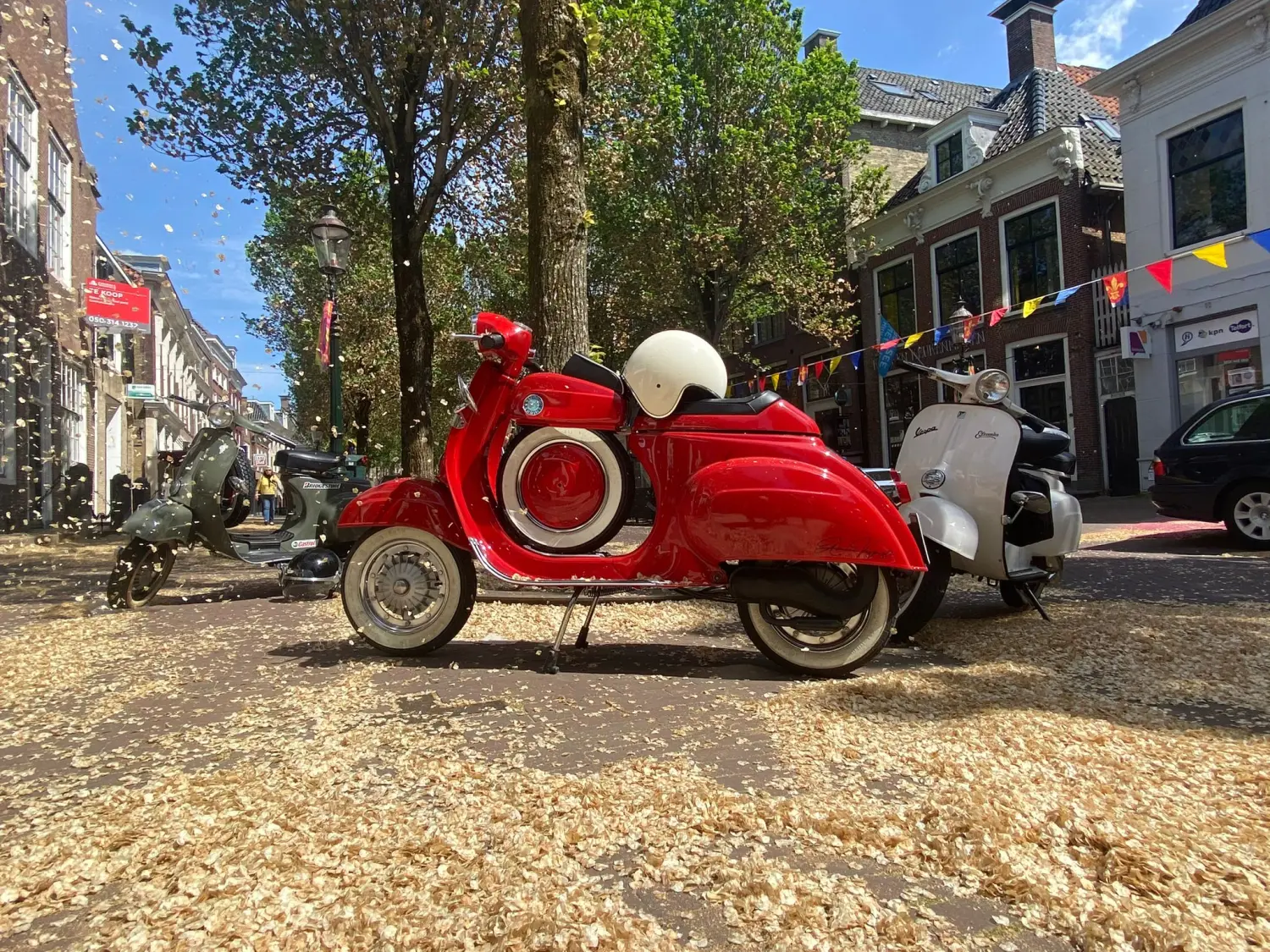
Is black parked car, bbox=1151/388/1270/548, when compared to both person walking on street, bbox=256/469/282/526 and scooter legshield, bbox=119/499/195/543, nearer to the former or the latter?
scooter legshield, bbox=119/499/195/543

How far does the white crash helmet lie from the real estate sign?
61.5 feet

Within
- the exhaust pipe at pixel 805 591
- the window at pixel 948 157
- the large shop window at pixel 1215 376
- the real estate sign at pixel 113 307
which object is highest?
the window at pixel 948 157

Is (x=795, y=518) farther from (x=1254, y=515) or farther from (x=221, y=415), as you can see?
(x=1254, y=515)

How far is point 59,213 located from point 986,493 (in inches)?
850

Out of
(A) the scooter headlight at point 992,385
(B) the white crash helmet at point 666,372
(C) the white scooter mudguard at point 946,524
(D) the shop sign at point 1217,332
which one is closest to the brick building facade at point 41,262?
(B) the white crash helmet at point 666,372

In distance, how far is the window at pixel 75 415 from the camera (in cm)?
1895

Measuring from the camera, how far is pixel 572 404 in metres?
3.78

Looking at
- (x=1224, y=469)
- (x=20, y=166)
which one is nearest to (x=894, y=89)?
(x=1224, y=469)

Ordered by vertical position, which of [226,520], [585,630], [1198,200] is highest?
[1198,200]

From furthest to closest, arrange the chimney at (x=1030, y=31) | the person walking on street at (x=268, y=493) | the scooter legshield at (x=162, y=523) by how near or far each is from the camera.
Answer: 1. the person walking on street at (x=268, y=493)
2. the chimney at (x=1030, y=31)
3. the scooter legshield at (x=162, y=523)

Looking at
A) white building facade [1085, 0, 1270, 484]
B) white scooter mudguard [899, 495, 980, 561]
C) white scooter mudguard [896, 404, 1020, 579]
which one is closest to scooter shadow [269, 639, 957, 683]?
white scooter mudguard [899, 495, 980, 561]

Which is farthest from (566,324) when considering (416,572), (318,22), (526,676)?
(318,22)

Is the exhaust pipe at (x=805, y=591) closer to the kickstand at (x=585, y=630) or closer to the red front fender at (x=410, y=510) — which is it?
the kickstand at (x=585, y=630)

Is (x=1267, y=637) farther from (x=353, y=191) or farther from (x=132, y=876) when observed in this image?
(x=353, y=191)
